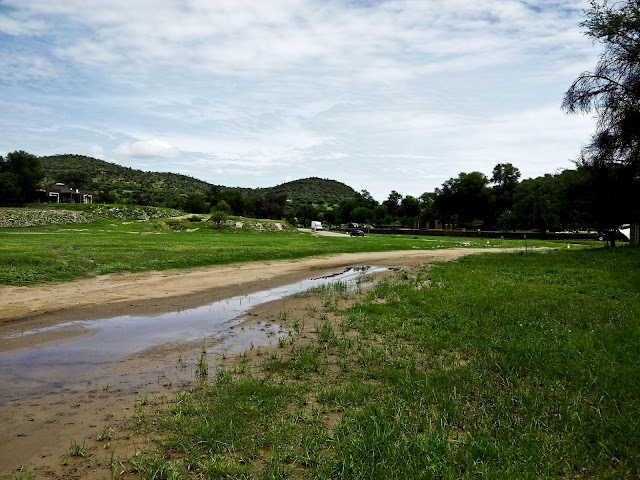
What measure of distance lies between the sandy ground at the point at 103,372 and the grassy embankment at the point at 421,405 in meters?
0.43

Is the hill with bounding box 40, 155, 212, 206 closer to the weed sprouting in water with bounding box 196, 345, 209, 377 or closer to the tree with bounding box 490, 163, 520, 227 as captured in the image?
the tree with bounding box 490, 163, 520, 227

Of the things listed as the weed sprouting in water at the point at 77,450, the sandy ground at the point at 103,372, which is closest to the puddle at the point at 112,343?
the sandy ground at the point at 103,372

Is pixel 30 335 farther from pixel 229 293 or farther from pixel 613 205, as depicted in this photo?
pixel 613 205

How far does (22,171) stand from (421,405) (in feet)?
278

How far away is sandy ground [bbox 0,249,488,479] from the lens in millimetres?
4465

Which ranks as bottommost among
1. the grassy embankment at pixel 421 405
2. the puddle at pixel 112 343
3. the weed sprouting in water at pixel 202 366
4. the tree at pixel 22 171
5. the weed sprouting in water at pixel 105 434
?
the puddle at pixel 112 343

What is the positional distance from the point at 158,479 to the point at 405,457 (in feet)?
7.83

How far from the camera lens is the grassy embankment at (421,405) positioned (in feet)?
13.4

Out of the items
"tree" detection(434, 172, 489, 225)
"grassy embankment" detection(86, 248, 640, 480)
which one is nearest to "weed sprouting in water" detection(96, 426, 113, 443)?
"grassy embankment" detection(86, 248, 640, 480)

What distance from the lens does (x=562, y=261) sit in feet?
76.0

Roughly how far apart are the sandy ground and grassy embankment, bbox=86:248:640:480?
43 cm

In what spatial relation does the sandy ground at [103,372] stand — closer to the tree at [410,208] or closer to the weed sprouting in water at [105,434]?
the weed sprouting in water at [105,434]

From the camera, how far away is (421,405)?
531 cm

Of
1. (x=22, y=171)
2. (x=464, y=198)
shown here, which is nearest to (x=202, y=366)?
(x=22, y=171)
